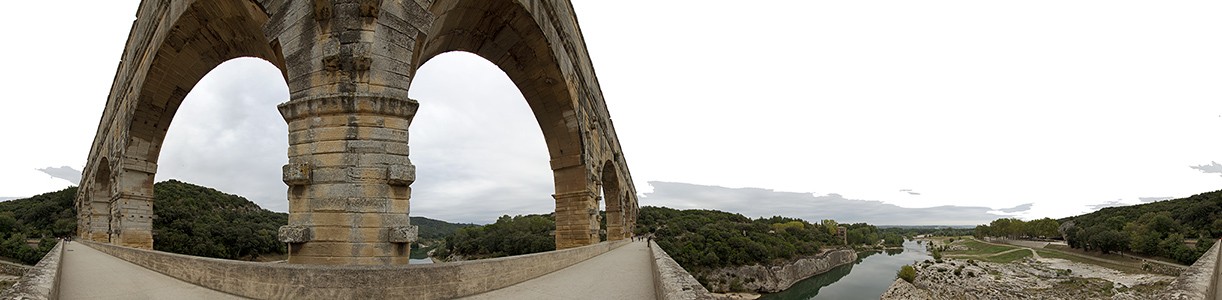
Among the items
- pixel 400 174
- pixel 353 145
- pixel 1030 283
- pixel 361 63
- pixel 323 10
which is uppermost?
pixel 323 10

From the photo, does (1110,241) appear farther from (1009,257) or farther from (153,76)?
(153,76)

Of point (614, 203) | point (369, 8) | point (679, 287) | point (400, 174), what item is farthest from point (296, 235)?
point (614, 203)

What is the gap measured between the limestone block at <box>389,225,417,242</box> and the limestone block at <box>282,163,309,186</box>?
1.14 metres

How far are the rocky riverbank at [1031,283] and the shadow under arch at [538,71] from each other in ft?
88.6

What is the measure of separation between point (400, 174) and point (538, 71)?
680cm

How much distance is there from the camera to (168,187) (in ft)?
136

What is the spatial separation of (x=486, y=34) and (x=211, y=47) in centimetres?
691

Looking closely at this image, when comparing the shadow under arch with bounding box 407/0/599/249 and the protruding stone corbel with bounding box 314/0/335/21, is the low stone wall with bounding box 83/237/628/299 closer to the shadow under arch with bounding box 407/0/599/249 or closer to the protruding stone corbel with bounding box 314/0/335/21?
the protruding stone corbel with bounding box 314/0/335/21

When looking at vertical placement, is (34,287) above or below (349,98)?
below

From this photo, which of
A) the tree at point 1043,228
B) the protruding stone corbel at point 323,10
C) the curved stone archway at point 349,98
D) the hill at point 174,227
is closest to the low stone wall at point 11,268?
the hill at point 174,227

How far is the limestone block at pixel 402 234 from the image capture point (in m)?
5.99

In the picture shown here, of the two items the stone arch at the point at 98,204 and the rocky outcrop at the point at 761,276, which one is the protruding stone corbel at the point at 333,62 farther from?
the rocky outcrop at the point at 761,276

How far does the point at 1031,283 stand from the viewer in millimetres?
34781

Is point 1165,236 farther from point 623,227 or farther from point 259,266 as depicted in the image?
point 259,266
